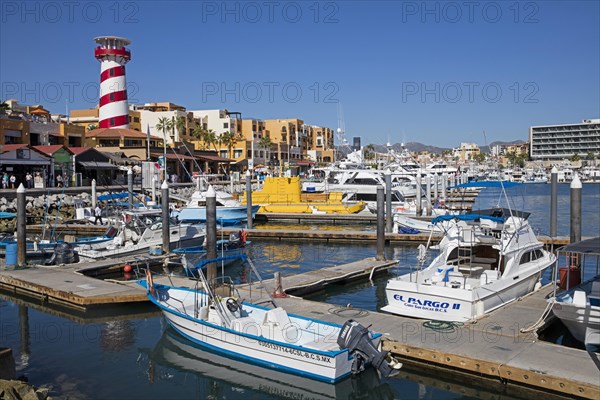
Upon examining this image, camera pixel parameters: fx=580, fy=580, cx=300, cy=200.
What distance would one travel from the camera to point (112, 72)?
71438 mm

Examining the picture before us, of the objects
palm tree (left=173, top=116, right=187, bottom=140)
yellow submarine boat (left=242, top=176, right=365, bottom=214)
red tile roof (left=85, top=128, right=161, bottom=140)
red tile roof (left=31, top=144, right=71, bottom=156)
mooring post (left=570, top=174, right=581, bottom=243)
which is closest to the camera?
mooring post (left=570, top=174, right=581, bottom=243)

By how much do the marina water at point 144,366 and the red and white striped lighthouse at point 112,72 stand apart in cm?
5670

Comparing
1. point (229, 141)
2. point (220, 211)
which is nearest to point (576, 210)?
point (220, 211)

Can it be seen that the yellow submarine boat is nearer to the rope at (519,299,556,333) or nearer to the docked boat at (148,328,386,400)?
the docked boat at (148,328,386,400)

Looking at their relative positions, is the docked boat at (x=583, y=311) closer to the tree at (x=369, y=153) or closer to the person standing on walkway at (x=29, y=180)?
the person standing on walkway at (x=29, y=180)

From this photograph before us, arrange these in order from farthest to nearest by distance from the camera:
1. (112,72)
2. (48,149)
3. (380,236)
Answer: (112,72), (48,149), (380,236)

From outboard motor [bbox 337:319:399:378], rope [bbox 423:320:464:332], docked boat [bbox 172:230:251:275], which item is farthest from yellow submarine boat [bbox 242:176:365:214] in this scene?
outboard motor [bbox 337:319:399:378]

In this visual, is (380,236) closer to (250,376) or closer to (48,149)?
(250,376)

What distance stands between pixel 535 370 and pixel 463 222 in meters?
9.03

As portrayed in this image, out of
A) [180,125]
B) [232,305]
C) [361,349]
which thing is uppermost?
[180,125]

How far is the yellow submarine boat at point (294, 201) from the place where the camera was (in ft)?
143

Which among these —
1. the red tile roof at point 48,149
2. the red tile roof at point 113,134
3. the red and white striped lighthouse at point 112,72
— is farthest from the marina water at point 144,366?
the red and white striped lighthouse at point 112,72

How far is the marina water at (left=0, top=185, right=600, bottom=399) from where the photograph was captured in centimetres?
1128

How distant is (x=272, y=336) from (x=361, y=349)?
2246 mm
